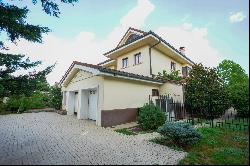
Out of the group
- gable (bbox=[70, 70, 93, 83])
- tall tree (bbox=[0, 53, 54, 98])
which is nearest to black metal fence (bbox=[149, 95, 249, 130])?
gable (bbox=[70, 70, 93, 83])

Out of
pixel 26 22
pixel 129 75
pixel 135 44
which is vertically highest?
pixel 135 44

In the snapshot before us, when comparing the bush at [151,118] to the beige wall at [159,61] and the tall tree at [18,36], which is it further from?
the beige wall at [159,61]

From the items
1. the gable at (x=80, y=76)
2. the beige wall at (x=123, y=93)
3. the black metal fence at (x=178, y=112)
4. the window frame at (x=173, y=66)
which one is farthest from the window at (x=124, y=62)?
the black metal fence at (x=178, y=112)

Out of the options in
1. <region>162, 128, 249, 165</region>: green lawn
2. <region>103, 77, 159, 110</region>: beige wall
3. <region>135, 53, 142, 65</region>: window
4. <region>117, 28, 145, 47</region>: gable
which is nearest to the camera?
<region>162, 128, 249, 165</region>: green lawn

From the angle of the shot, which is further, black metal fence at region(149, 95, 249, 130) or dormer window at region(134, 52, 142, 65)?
dormer window at region(134, 52, 142, 65)

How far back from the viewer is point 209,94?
15.2 meters

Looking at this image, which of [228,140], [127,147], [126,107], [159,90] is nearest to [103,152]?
[127,147]

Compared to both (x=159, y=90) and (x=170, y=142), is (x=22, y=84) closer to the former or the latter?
(x=170, y=142)

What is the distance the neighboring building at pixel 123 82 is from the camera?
12047 mm

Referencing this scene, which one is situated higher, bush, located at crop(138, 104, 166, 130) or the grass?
bush, located at crop(138, 104, 166, 130)

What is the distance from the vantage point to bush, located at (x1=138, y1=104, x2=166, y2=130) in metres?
10.7

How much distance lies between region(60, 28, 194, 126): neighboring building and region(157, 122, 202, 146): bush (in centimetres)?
505

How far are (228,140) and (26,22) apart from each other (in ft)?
29.3

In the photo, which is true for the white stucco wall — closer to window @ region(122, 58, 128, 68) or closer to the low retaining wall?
the low retaining wall
